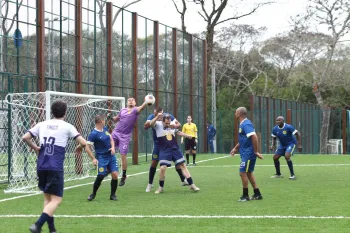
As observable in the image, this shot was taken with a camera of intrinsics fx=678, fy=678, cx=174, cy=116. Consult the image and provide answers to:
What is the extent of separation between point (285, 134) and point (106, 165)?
7037 mm

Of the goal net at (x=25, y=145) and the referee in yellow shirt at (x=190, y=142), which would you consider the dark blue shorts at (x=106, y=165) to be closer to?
the goal net at (x=25, y=145)

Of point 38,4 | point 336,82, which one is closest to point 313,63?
point 336,82

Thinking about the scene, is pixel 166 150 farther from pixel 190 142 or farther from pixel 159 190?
pixel 190 142

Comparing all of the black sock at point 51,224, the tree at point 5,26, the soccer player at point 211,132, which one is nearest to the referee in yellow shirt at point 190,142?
the tree at point 5,26

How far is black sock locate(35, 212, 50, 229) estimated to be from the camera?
892cm

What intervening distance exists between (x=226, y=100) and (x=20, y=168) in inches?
1682

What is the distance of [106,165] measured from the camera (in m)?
13.8

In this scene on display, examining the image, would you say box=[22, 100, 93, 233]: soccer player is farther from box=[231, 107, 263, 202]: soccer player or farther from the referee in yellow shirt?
the referee in yellow shirt

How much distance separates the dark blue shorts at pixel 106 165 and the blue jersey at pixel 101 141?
9 cm

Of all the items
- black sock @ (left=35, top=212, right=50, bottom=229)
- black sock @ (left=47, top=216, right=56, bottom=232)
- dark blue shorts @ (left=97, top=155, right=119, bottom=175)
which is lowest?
black sock @ (left=47, top=216, right=56, bottom=232)

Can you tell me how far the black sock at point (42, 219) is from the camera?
8922 millimetres

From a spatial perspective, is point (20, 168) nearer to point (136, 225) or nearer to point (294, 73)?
point (136, 225)

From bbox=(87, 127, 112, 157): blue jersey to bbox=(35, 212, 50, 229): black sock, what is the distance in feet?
15.3

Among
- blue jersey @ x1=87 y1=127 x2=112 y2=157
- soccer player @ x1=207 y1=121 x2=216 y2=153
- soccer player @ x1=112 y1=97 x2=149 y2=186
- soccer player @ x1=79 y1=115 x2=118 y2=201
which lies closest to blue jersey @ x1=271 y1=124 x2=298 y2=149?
soccer player @ x1=112 y1=97 x2=149 y2=186
